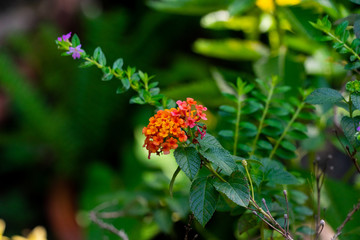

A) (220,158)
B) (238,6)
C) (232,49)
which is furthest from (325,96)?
(232,49)

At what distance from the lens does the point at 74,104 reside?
6.22 ft

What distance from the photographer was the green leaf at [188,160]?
408 millimetres

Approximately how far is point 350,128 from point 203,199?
0.61ft

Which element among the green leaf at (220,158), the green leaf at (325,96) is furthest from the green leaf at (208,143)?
the green leaf at (325,96)

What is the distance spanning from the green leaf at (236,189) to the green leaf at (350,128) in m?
0.13

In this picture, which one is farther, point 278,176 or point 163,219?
point 163,219

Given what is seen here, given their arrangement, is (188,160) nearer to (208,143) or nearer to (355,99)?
(208,143)

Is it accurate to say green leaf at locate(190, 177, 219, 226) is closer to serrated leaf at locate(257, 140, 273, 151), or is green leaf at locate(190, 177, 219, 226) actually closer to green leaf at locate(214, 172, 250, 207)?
green leaf at locate(214, 172, 250, 207)

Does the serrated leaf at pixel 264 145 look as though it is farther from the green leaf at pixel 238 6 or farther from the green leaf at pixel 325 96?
the green leaf at pixel 238 6

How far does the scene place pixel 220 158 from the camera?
0.42 metres

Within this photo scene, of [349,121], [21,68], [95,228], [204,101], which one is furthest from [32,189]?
[349,121]

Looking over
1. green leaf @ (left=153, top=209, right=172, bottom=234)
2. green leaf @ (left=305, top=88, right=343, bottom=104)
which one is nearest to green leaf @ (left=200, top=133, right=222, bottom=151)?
green leaf @ (left=305, top=88, right=343, bottom=104)

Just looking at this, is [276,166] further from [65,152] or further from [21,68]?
[21,68]

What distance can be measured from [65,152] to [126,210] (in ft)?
3.75
